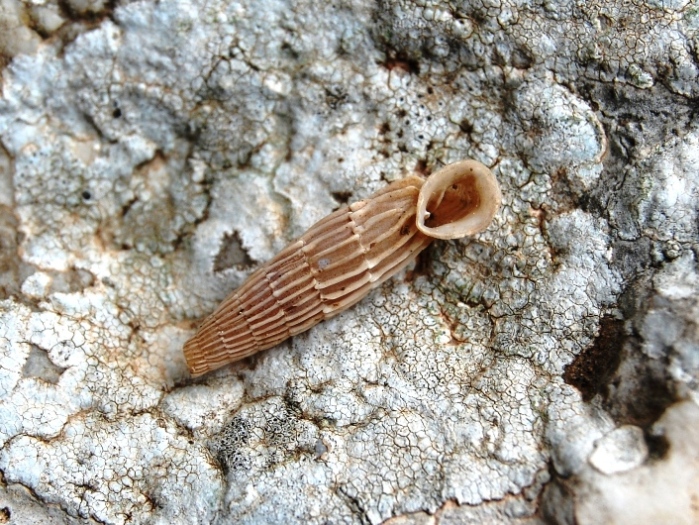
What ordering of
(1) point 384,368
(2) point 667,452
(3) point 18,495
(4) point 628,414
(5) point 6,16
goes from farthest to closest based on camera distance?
(5) point 6,16
(1) point 384,368
(3) point 18,495
(4) point 628,414
(2) point 667,452

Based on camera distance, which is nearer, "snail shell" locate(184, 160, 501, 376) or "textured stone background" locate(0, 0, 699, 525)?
"textured stone background" locate(0, 0, 699, 525)

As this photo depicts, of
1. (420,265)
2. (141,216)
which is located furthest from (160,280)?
(420,265)

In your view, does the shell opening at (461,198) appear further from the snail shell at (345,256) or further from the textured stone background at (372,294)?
the textured stone background at (372,294)

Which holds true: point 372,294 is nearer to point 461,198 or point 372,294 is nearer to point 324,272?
point 324,272

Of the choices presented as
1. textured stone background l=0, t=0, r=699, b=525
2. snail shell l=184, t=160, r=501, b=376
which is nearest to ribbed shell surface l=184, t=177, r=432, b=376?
snail shell l=184, t=160, r=501, b=376

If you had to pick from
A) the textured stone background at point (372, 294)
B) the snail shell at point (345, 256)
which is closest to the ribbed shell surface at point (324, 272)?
the snail shell at point (345, 256)

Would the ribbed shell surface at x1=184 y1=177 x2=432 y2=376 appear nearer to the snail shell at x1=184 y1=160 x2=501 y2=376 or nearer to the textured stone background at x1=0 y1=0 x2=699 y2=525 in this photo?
the snail shell at x1=184 y1=160 x2=501 y2=376

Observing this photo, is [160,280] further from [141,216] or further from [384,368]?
[384,368]

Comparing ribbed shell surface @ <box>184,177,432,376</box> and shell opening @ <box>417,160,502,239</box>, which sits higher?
shell opening @ <box>417,160,502,239</box>
